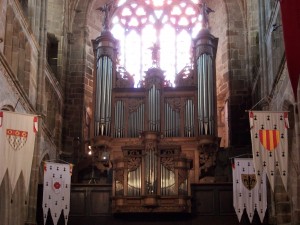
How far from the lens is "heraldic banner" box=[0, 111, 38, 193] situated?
20.5 meters

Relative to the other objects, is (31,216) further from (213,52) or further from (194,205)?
(213,52)

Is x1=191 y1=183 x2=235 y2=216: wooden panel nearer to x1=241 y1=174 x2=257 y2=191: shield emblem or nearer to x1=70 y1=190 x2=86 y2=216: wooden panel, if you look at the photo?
x1=241 y1=174 x2=257 y2=191: shield emblem

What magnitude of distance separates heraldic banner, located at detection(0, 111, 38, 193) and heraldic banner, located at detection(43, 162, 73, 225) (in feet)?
11.5

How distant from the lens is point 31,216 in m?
25.3

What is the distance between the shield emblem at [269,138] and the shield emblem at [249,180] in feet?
10.6

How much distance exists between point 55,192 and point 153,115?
6540mm

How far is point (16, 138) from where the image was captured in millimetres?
21125

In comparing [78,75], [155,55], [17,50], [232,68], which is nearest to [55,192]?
[17,50]

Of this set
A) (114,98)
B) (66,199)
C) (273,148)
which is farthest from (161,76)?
Result: (273,148)

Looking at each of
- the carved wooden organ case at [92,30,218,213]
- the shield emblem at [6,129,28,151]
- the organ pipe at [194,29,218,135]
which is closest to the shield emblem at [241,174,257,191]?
the carved wooden organ case at [92,30,218,213]

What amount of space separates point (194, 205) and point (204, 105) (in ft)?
17.5

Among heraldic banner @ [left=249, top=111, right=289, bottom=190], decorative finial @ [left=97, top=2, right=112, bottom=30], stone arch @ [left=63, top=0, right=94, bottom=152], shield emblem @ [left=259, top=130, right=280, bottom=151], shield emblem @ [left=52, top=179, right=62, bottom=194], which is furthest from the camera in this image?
stone arch @ [left=63, top=0, right=94, bottom=152]

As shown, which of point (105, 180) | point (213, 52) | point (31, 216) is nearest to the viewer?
point (31, 216)

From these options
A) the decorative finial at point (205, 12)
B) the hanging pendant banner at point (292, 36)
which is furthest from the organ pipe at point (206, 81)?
the hanging pendant banner at point (292, 36)
